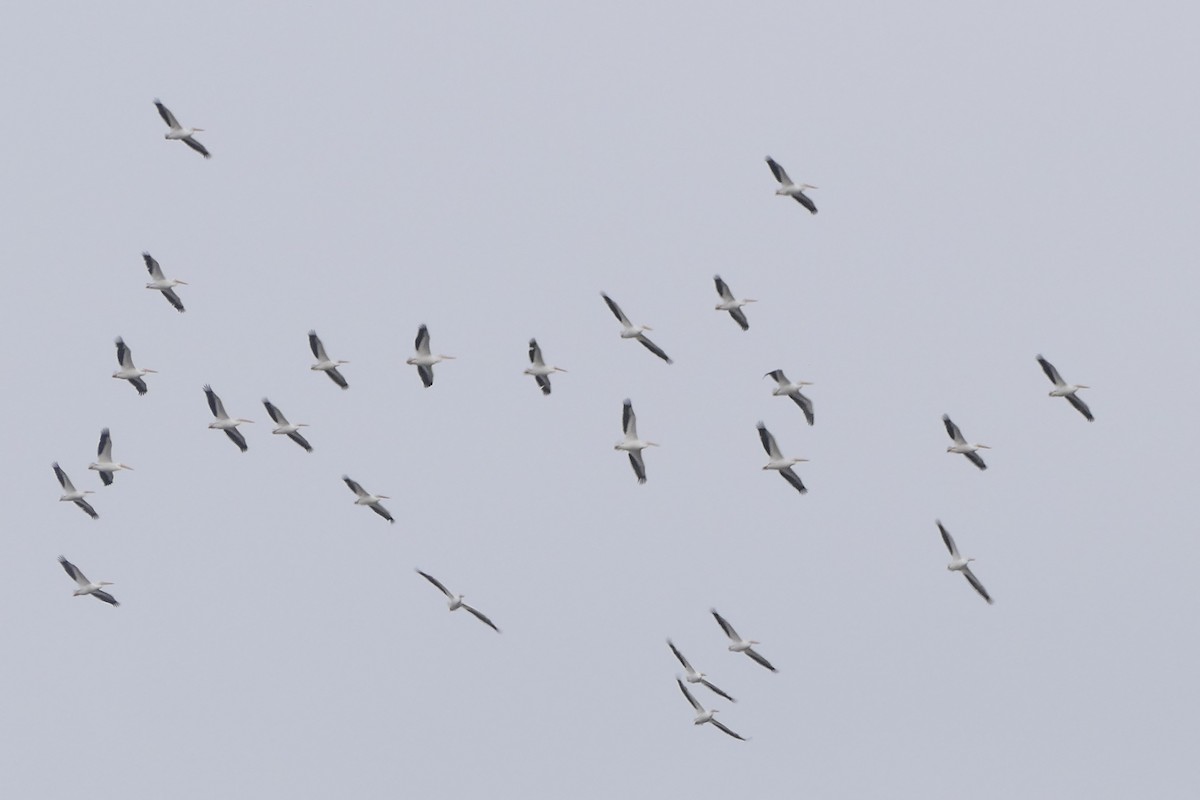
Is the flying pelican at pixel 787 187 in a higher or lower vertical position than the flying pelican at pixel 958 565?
higher

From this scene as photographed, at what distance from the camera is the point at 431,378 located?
7750 cm

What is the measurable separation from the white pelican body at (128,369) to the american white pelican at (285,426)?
3.40 metres

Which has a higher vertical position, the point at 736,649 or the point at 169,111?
the point at 169,111

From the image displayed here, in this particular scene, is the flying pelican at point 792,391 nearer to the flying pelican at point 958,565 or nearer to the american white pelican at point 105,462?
the flying pelican at point 958,565

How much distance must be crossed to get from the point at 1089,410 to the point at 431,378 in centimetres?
1678

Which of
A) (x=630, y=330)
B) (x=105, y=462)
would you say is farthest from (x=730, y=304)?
(x=105, y=462)

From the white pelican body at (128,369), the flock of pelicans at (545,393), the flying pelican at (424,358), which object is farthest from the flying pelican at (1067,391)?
the white pelican body at (128,369)

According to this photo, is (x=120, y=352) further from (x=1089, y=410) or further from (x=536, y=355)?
(x=1089, y=410)

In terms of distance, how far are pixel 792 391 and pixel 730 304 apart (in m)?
2.73

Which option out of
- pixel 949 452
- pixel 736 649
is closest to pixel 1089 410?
pixel 949 452

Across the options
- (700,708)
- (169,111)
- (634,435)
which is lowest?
(700,708)

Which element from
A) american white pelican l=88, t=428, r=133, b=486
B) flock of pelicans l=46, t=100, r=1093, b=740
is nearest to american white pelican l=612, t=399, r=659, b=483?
flock of pelicans l=46, t=100, r=1093, b=740

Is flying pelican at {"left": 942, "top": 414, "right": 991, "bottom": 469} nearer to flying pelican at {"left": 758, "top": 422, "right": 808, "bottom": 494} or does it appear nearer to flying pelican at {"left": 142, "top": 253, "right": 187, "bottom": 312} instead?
flying pelican at {"left": 758, "top": 422, "right": 808, "bottom": 494}

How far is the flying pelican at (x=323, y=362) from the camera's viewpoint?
77.4m
